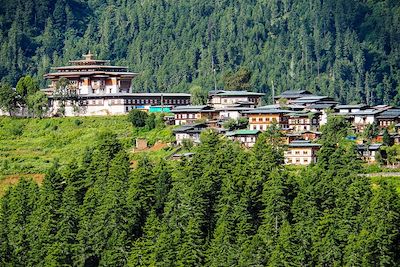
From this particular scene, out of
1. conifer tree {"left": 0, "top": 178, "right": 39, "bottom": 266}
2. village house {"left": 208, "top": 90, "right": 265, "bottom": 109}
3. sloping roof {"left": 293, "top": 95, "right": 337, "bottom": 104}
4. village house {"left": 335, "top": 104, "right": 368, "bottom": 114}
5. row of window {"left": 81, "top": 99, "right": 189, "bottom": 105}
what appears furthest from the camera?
row of window {"left": 81, "top": 99, "right": 189, "bottom": 105}

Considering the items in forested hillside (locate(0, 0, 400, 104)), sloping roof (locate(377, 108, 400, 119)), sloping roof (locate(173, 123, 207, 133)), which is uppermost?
forested hillside (locate(0, 0, 400, 104))

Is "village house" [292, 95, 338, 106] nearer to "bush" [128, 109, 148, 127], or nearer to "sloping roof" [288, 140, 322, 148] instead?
"sloping roof" [288, 140, 322, 148]

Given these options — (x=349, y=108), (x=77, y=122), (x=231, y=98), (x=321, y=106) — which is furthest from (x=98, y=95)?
(x=349, y=108)

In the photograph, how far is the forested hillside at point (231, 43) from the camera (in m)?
143

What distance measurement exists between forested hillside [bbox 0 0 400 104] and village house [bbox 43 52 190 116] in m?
26.0

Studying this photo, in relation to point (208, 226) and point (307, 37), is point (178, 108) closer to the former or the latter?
point (208, 226)

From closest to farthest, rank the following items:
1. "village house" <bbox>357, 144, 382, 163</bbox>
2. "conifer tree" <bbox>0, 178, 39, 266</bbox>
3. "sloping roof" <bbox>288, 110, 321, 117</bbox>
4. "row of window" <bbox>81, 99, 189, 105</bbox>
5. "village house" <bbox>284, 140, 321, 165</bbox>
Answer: "conifer tree" <bbox>0, 178, 39, 266</bbox> → "village house" <bbox>357, 144, 382, 163</bbox> → "village house" <bbox>284, 140, 321, 165</bbox> → "sloping roof" <bbox>288, 110, 321, 117</bbox> → "row of window" <bbox>81, 99, 189, 105</bbox>

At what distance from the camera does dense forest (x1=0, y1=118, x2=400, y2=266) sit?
68.7 m

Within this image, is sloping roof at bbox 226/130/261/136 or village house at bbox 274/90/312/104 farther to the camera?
village house at bbox 274/90/312/104

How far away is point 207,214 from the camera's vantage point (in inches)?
2970

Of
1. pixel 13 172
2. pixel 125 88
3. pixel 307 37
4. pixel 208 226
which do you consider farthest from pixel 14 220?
pixel 307 37

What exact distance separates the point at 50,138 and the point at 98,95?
7845 millimetres

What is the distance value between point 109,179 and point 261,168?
10.2 meters

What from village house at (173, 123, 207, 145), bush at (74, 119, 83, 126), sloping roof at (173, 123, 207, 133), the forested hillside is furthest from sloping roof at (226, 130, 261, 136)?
the forested hillside
